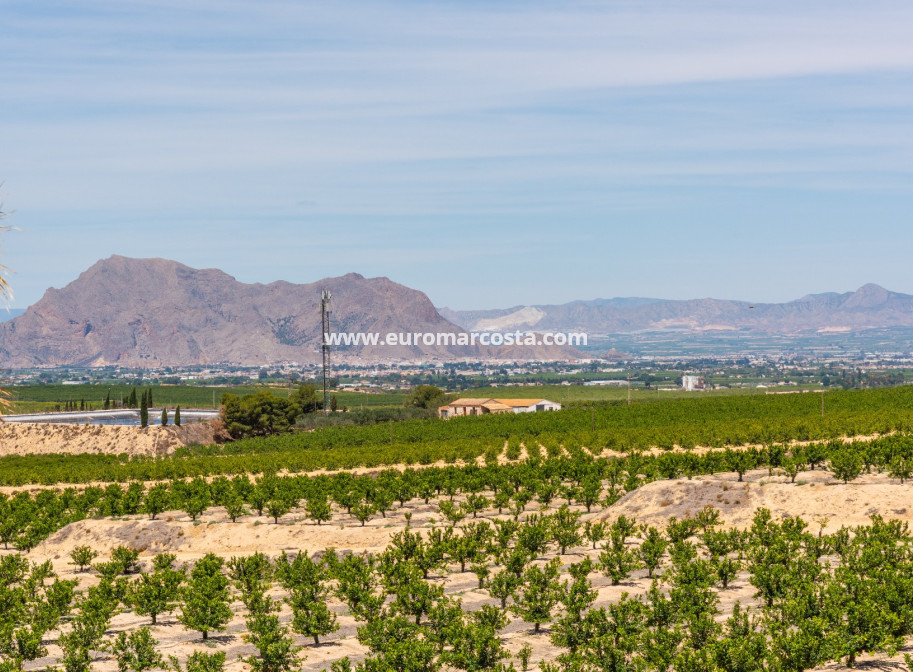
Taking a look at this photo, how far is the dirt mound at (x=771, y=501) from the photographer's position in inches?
1395

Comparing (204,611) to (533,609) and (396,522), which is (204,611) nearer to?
(533,609)

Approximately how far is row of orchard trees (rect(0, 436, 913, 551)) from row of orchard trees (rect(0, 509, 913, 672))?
8788mm

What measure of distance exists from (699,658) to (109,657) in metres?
12.3

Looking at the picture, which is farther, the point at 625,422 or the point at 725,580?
the point at 625,422

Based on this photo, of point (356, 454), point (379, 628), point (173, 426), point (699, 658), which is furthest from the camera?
point (173, 426)

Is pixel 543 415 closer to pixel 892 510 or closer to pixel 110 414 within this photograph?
pixel 892 510

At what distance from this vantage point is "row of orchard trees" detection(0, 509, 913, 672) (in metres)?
18.0

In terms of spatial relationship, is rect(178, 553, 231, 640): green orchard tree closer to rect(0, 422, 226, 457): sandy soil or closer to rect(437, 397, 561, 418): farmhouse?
rect(0, 422, 226, 457): sandy soil

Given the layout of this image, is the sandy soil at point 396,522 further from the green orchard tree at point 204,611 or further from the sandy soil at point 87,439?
the sandy soil at point 87,439

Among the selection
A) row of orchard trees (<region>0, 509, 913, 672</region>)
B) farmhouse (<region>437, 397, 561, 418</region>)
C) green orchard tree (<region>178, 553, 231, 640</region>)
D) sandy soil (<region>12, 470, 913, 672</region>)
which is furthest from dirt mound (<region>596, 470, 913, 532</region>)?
farmhouse (<region>437, 397, 561, 418</region>)

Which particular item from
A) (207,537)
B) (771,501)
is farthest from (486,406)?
(771,501)

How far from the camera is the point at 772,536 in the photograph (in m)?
28.5

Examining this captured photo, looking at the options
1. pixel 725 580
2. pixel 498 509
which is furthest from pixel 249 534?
pixel 725 580

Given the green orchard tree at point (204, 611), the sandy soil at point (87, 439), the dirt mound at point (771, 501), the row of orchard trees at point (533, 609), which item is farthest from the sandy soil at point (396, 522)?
the sandy soil at point (87, 439)
